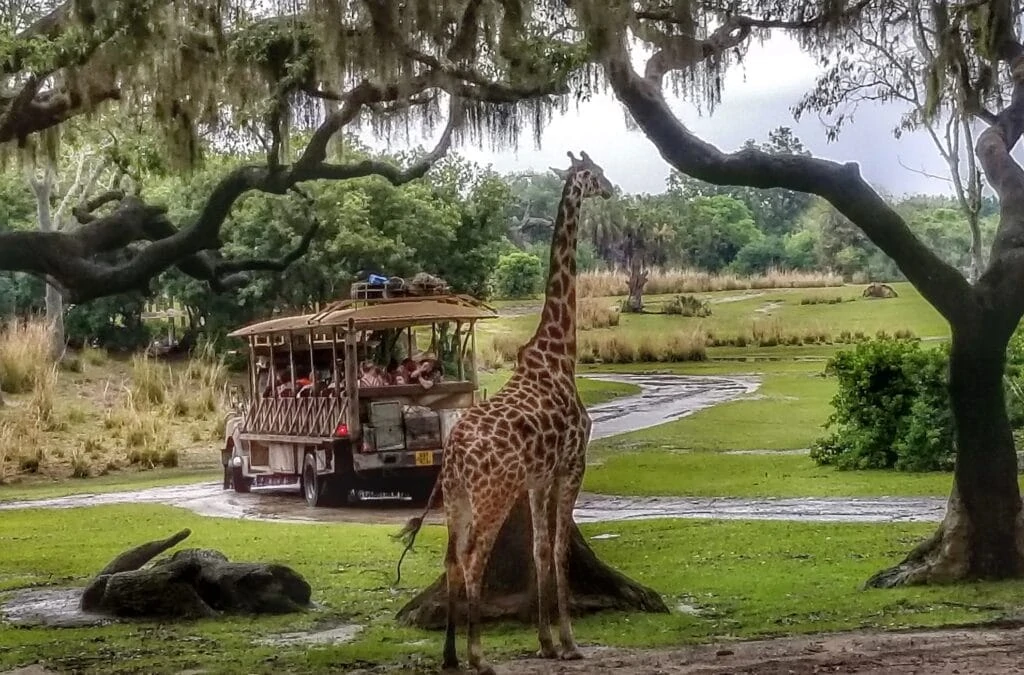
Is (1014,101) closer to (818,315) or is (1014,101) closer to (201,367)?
(818,315)

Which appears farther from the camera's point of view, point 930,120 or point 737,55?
point 930,120

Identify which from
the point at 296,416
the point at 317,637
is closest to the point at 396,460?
the point at 296,416

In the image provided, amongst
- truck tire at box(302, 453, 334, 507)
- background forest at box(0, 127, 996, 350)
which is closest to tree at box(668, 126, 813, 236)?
background forest at box(0, 127, 996, 350)

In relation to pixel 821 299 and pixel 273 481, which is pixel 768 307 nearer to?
pixel 821 299

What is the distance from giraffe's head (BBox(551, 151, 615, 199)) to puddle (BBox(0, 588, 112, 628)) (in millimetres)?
3497

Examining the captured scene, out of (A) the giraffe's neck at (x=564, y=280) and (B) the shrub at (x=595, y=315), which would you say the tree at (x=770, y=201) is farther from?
(A) the giraffe's neck at (x=564, y=280)

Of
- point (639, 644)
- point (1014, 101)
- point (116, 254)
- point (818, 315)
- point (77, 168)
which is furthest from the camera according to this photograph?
point (77, 168)

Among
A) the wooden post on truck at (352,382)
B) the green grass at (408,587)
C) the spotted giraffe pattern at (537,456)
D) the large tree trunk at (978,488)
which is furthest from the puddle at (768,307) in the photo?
the spotted giraffe pattern at (537,456)

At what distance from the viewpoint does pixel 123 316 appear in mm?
9781

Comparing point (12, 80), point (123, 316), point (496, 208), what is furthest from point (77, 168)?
point (496, 208)

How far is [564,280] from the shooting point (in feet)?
21.7

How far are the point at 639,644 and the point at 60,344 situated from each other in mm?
5034

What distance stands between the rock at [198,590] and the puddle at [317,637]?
0.43 meters

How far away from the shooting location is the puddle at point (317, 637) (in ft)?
23.1
